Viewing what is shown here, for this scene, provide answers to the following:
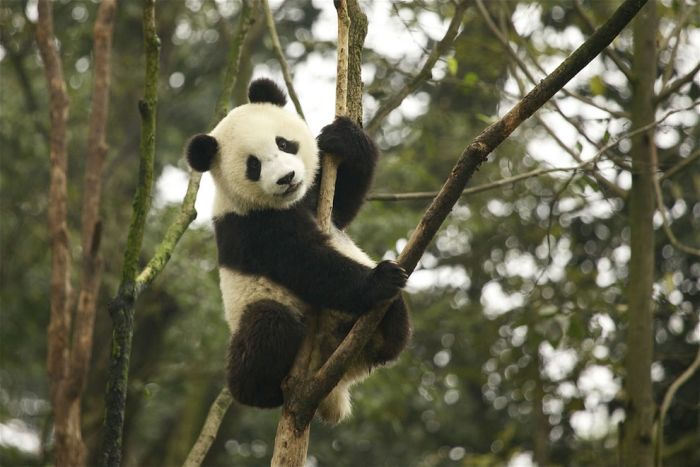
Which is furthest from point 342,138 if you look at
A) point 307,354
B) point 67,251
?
point 67,251

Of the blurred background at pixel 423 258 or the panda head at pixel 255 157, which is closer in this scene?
the panda head at pixel 255 157

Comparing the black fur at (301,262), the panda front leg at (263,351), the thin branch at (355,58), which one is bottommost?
the panda front leg at (263,351)

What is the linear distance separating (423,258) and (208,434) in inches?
183

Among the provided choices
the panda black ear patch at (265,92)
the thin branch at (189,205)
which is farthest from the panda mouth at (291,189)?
the panda black ear patch at (265,92)

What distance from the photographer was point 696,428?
8164 mm

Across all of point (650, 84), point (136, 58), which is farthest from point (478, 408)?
point (136, 58)

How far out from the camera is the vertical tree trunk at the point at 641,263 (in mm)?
5863

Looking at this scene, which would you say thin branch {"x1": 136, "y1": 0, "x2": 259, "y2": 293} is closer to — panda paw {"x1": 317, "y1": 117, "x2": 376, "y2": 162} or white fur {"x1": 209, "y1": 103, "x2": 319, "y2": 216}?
white fur {"x1": 209, "y1": 103, "x2": 319, "y2": 216}

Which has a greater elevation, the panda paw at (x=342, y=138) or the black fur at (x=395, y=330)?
the panda paw at (x=342, y=138)

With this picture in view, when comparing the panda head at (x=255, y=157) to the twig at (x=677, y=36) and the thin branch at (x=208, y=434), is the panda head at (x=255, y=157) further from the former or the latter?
the twig at (x=677, y=36)

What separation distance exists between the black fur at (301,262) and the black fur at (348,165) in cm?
35

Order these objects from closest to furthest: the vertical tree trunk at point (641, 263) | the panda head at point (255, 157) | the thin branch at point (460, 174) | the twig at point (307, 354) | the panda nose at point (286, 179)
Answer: the thin branch at point (460, 174) < the twig at point (307, 354) < the panda nose at point (286, 179) < the panda head at point (255, 157) < the vertical tree trunk at point (641, 263)

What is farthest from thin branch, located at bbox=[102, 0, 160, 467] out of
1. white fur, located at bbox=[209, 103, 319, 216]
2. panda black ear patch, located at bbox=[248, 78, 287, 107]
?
panda black ear patch, located at bbox=[248, 78, 287, 107]

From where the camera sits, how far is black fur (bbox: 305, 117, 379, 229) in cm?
483
